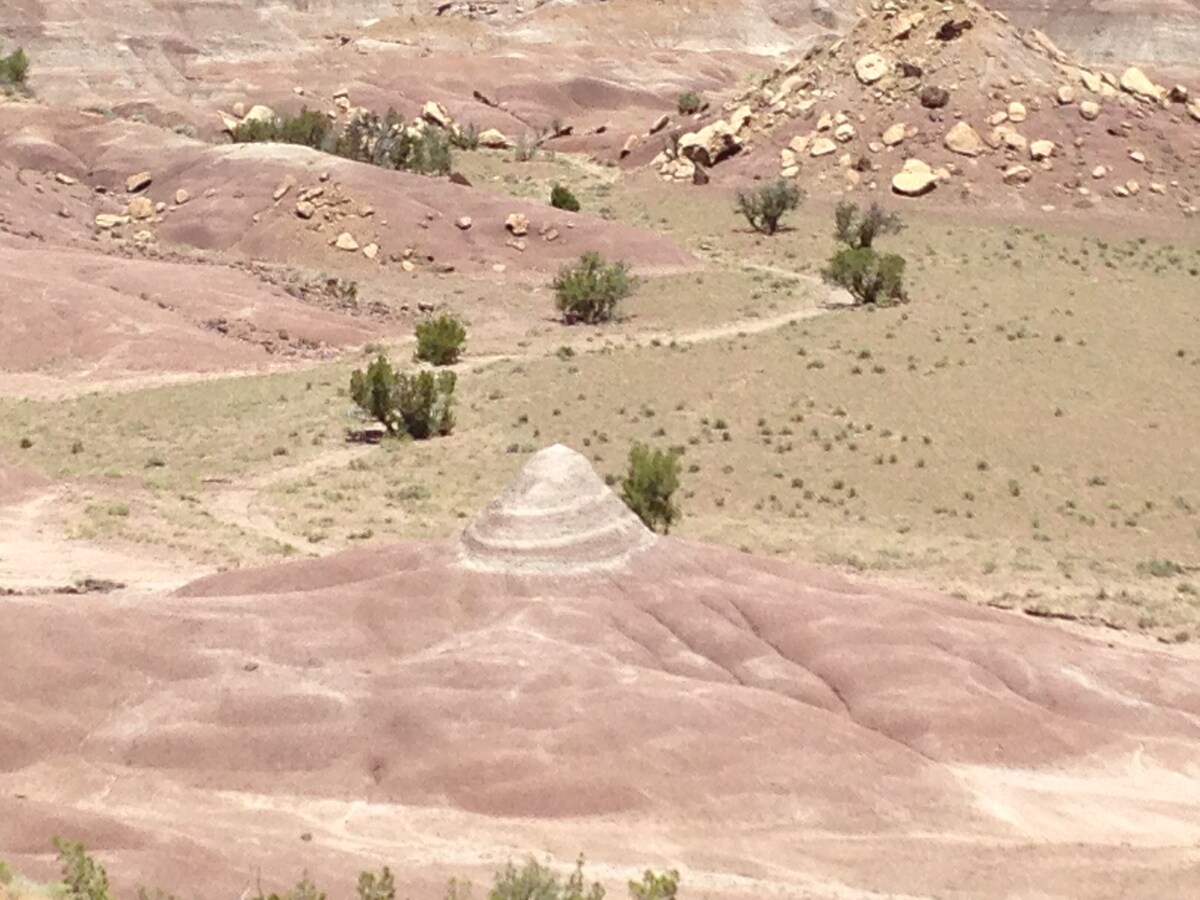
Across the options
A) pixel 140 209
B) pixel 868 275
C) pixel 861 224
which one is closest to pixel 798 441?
pixel 868 275

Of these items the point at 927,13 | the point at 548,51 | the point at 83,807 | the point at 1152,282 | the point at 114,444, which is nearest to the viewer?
the point at 83,807

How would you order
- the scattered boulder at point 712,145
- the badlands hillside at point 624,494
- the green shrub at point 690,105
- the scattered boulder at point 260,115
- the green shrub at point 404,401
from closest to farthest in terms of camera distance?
the badlands hillside at point 624,494, the green shrub at point 404,401, the scattered boulder at point 712,145, the scattered boulder at point 260,115, the green shrub at point 690,105

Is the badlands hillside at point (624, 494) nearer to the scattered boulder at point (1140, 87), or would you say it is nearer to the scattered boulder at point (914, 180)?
the scattered boulder at point (914, 180)

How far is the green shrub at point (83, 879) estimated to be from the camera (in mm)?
7254

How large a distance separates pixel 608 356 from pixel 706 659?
16788 millimetres

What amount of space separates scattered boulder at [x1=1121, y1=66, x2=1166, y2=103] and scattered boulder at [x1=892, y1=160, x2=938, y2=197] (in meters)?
7.84

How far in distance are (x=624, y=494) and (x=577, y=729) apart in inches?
371

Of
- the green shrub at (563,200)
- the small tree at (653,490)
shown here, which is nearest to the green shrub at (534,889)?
the small tree at (653,490)

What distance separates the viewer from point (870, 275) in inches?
1340

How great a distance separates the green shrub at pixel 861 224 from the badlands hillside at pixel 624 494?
0.97 ft

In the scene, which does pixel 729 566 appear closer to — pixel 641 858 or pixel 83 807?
pixel 641 858

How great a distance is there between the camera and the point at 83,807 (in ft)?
33.3

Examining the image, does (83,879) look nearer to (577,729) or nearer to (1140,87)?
(577,729)

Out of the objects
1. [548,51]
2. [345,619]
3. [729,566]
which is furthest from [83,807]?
[548,51]
